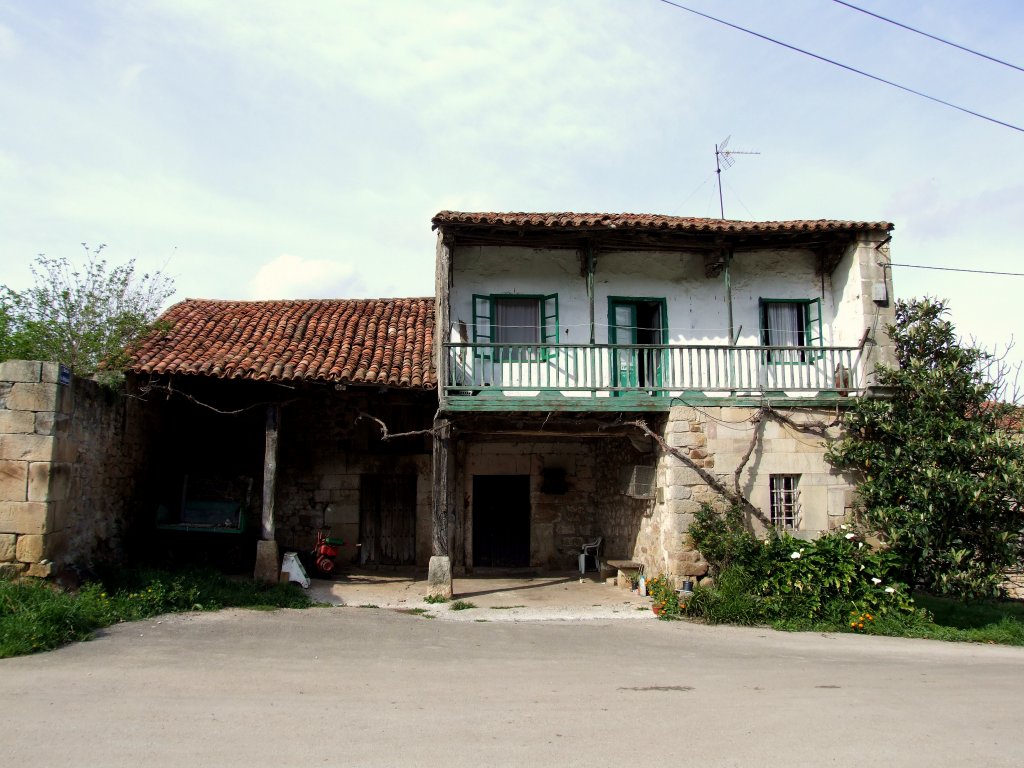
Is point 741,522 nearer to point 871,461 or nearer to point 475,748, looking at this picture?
point 871,461

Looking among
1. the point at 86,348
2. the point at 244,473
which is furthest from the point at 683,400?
the point at 86,348

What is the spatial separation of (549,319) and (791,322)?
13.7 ft

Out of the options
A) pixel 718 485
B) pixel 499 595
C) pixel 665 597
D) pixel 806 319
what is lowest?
pixel 499 595

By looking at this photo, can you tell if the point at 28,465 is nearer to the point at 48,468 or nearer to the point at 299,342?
the point at 48,468

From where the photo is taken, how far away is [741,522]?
1023 centimetres

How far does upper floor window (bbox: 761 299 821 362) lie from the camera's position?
1192 cm

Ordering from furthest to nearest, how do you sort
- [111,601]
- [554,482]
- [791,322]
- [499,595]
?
1. [554,482]
2. [791,322]
3. [499,595]
4. [111,601]

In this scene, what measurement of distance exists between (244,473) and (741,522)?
8.69 m

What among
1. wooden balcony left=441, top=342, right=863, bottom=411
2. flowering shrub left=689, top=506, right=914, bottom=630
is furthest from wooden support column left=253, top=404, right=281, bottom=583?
flowering shrub left=689, top=506, right=914, bottom=630

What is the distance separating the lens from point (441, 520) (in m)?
10.5

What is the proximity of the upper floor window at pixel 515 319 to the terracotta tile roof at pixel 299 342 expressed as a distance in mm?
1068

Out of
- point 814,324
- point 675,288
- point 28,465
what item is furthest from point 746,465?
point 28,465

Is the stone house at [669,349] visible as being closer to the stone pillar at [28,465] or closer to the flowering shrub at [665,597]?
the flowering shrub at [665,597]

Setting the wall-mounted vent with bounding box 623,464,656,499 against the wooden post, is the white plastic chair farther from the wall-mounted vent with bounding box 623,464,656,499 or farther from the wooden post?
the wooden post
